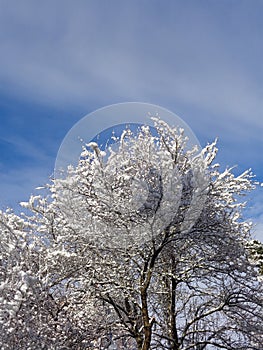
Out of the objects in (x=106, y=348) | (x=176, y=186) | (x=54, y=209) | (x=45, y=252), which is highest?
(x=54, y=209)

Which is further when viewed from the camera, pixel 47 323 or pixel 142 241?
pixel 142 241

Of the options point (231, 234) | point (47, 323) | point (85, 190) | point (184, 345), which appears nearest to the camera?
point (47, 323)

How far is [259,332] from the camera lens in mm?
9633

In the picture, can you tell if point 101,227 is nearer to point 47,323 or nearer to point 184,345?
point 47,323

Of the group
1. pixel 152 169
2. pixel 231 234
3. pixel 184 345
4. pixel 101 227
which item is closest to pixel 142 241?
pixel 101 227

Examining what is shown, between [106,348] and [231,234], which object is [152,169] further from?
[106,348]

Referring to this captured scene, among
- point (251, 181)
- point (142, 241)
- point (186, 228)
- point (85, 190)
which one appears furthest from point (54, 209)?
point (251, 181)

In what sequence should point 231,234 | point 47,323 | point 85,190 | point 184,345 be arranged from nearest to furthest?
1. point 47,323
2. point 85,190
3. point 231,234
4. point 184,345

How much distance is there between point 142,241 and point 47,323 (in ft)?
7.85

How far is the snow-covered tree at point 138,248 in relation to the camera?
8.30 meters

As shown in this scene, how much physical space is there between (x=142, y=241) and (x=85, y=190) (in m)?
Result: 1.57

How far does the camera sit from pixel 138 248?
28.7 ft

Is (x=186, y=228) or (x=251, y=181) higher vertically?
(x=251, y=181)

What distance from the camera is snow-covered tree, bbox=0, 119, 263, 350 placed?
27.2 feet
